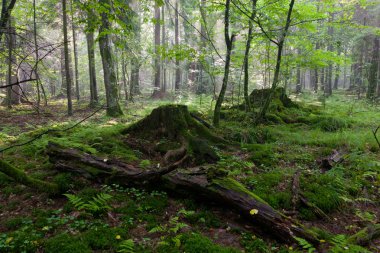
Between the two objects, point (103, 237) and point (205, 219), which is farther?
point (205, 219)

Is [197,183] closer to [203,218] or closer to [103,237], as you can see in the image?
[203,218]

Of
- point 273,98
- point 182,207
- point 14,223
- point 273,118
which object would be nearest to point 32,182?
point 14,223

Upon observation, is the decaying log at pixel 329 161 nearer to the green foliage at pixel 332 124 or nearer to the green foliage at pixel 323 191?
the green foliage at pixel 323 191

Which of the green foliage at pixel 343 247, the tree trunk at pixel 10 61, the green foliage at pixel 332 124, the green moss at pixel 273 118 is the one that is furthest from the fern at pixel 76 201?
the green foliage at pixel 332 124

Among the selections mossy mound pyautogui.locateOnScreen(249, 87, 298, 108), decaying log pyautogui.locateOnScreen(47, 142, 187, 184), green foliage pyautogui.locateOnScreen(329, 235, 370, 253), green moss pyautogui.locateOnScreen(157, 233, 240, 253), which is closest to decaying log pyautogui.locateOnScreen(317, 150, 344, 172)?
green foliage pyautogui.locateOnScreen(329, 235, 370, 253)

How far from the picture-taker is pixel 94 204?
4535 millimetres

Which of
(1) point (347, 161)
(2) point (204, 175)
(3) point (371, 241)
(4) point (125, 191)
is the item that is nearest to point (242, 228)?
(2) point (204, 175)

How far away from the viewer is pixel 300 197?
5066 millimetres

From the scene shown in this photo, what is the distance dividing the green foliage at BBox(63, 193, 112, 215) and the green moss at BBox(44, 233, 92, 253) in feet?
2.17

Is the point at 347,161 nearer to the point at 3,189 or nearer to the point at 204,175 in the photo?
the point at 204,175

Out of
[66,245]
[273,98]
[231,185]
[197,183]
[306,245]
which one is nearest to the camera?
[306,245]

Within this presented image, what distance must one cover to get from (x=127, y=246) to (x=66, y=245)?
0.87 metres

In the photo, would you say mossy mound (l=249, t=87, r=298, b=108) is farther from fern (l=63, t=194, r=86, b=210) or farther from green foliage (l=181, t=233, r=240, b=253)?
fern (l=63, t=194, r=86, b=210)

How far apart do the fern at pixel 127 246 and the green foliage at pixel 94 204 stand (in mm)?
981
